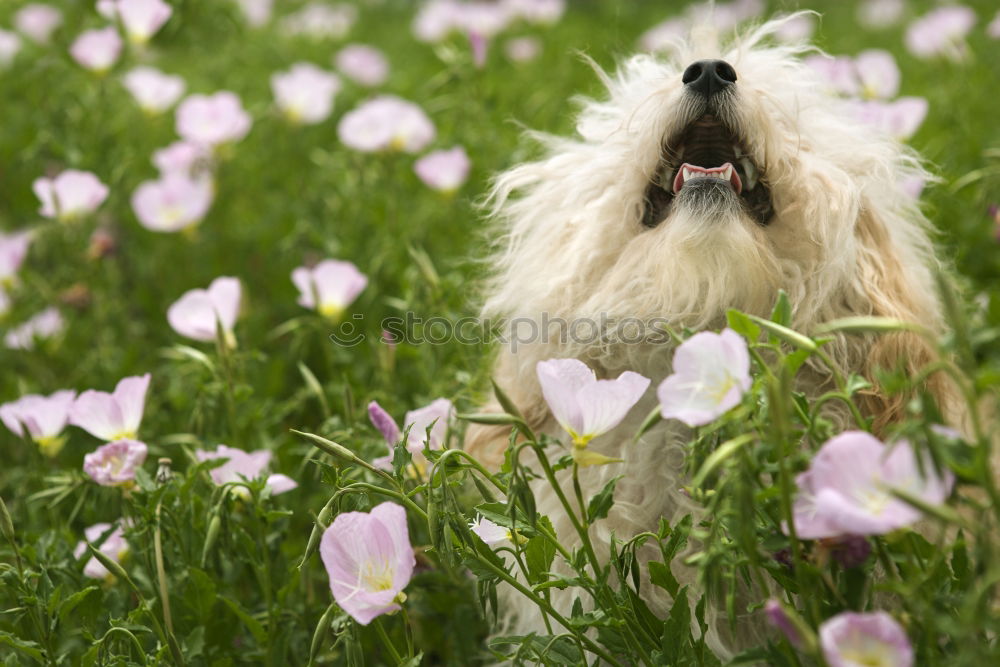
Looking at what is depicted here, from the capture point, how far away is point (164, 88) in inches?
130

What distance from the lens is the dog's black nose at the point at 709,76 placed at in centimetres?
177

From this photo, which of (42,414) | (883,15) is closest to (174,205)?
(42,414)

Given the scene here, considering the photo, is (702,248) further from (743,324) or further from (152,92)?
(152,92)

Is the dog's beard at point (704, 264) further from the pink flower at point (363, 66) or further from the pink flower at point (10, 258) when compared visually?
the pink flower at point (363, 66)

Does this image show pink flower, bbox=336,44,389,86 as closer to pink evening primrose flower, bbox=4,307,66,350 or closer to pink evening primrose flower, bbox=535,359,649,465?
pink evening primrose flower, bbox=4,307,66,350

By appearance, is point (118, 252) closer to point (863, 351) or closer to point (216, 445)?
point (216, 445)

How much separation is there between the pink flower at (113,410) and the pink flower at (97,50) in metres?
1.64

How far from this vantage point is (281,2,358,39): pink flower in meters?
5.53

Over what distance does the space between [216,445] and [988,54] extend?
3.87 metres

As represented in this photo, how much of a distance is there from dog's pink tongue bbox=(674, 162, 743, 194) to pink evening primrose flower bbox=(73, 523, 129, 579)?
1.17 meters

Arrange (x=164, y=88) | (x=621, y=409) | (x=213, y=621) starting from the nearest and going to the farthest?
(x=621, y=409) < (x=213, y=621) < (x=164, y=88)

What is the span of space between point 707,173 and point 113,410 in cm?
110

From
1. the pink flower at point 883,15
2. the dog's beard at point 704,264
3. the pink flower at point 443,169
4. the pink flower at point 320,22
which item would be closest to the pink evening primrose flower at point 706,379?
the dog's beard at point 704,264

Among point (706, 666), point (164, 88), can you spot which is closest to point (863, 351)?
point (706, 666)
